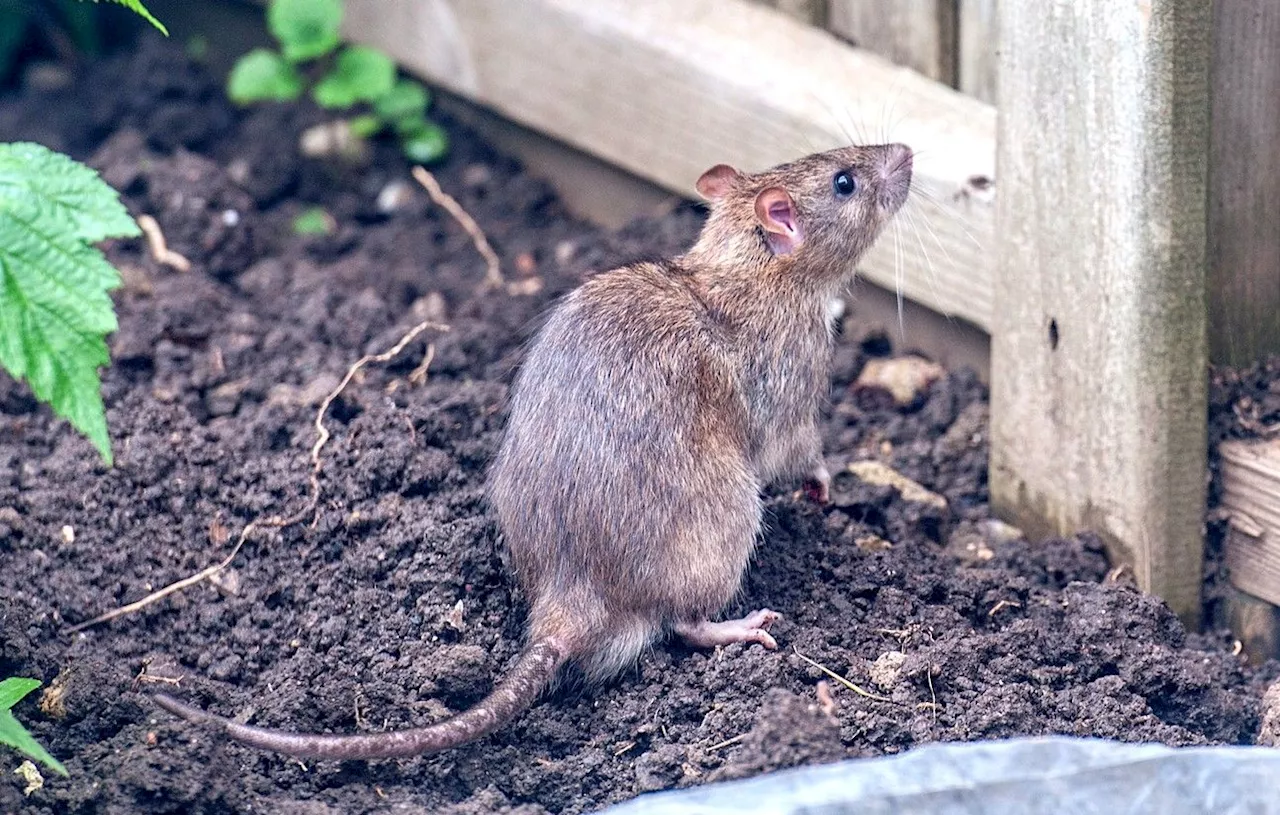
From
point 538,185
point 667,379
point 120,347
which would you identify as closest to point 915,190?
point 667,379

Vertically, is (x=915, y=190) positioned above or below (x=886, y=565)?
above

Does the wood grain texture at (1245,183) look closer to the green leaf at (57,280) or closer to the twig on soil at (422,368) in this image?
the twig on soil at (422,368)

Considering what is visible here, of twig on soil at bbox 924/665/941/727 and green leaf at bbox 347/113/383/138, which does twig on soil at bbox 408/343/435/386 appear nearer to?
green leaf at bbox 347/113/383/138

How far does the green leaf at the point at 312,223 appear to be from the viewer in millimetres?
5602

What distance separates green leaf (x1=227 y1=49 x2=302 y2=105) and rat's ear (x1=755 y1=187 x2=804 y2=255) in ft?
7.34

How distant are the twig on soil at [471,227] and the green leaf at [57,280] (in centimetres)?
236

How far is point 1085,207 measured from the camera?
375 centimetres

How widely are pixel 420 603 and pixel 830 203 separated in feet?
5.00

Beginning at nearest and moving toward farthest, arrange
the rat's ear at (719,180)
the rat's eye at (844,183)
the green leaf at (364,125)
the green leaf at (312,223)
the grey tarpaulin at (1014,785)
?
the grey tarpaulin at (1014,785)
the rat's eye at (844,183)
the rat's ear at (719,180)
the green leaf at (312,223)
the green leaf at (364,125)

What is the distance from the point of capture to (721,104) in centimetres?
504

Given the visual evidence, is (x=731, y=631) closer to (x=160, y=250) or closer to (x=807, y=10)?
(x=807, y=10)

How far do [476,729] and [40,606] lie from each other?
109 centimetres

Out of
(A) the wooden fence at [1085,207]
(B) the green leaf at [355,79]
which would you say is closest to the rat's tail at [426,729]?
(A) the wooden fence at [1085,207]

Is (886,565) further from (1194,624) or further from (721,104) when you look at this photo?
(721,104)
